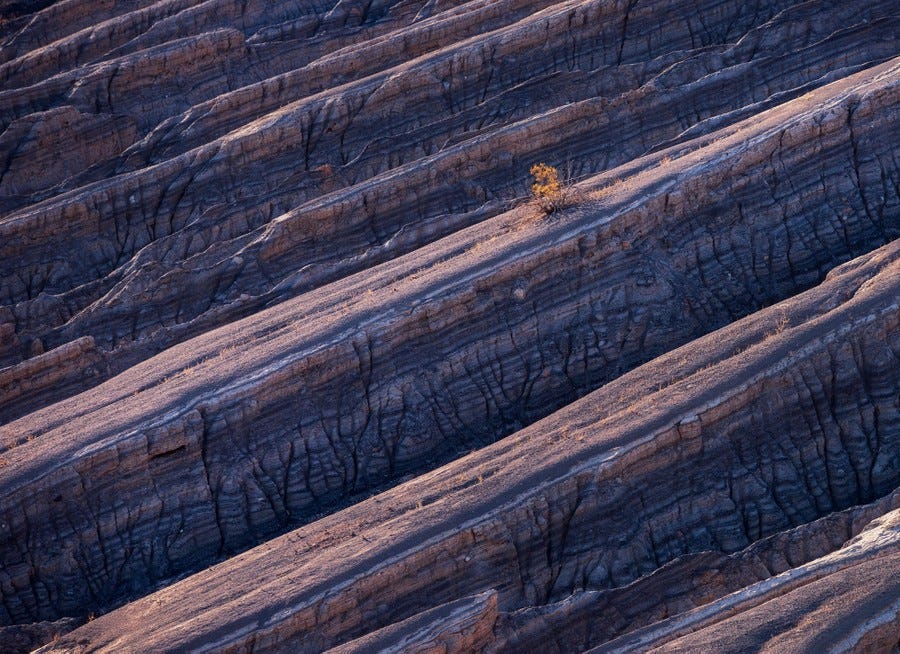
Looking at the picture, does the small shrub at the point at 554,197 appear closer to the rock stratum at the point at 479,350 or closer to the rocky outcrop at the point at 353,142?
the rock stratum at the point at 479,350

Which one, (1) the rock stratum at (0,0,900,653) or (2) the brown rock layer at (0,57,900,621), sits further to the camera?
(2) the brown rock layer at (0,57,900,621)

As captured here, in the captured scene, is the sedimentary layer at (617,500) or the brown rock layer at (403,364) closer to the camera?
the sedimentary layer at (617,500)

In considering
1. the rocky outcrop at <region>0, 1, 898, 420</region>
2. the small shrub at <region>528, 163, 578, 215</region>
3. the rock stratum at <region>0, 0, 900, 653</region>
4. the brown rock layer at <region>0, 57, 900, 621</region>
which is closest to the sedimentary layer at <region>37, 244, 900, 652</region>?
the rock stratum at <region>0, 0, 900, 653</region>

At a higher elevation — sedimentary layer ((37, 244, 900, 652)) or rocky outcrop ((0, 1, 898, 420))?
rocky outcrop ((0, 1, 898, 420))

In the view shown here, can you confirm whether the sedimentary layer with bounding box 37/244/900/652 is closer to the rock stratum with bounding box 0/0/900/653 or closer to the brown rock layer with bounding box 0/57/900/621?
the rock stratum with bounding box 0/0/900/653

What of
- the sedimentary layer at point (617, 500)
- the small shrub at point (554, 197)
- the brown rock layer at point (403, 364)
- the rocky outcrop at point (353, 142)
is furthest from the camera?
the rocky outcrop at point (353, 142)

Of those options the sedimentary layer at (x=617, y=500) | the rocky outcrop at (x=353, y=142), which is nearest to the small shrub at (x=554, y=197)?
the rocky outcrop at (x=353, y=142)

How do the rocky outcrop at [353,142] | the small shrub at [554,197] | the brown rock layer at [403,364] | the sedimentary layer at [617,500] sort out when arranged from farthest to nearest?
the rocky outcrop at [353,142]
the small shrub at [554,197]
the brown rock layer at [403,364]
the sedimentary layer at [617,500]

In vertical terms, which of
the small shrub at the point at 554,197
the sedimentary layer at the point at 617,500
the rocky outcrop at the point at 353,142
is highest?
the rocky outcrop at the point at 353,142

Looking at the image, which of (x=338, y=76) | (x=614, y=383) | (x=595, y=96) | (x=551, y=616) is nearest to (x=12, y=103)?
(x=338, y=76)
